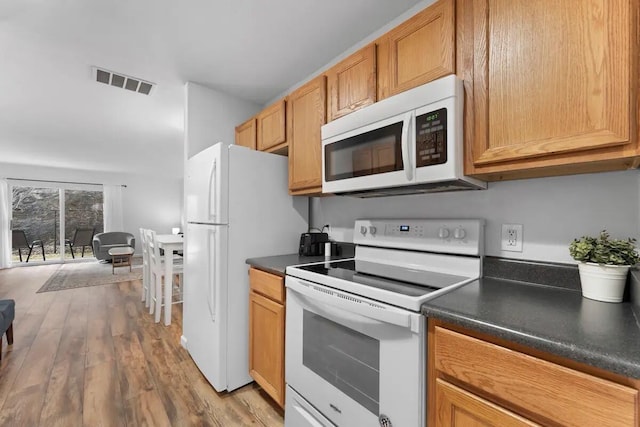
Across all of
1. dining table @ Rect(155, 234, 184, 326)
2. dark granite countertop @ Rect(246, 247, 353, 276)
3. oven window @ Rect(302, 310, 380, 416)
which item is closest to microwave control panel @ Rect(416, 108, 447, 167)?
oven window @ Rect(302, 310, 380, 416)

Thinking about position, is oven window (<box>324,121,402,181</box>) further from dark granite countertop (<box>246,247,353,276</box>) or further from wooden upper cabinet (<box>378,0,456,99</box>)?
dark granite countertop (<box>246,247,353,276</box>)

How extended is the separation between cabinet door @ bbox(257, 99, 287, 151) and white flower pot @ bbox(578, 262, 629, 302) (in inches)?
70.8

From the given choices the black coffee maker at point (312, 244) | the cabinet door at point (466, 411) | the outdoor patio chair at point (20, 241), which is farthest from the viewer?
the outdoor patio chair at point (20, 241)

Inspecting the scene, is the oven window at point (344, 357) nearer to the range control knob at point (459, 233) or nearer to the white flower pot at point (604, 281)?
the range control knob at point (459, 233)

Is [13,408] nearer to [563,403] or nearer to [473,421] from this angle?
[473,421]

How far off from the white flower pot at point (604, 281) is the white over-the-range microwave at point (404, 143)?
1.64 ft

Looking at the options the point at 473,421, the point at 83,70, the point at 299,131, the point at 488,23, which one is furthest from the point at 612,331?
the point at 83,70

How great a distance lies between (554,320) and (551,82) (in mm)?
755

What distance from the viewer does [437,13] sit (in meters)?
1.23

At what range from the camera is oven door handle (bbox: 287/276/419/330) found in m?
0.98

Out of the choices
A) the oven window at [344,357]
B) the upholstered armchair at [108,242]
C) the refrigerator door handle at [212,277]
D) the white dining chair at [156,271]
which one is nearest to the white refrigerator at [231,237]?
the refrigerator door handle at [212,277]

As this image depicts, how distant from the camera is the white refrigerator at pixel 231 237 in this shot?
6.14ft

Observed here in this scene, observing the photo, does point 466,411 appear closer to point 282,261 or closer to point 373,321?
point 373,321

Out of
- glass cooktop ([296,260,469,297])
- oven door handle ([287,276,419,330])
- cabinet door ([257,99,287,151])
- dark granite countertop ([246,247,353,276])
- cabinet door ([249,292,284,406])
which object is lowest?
cabinet door ([249,292,284,406])
